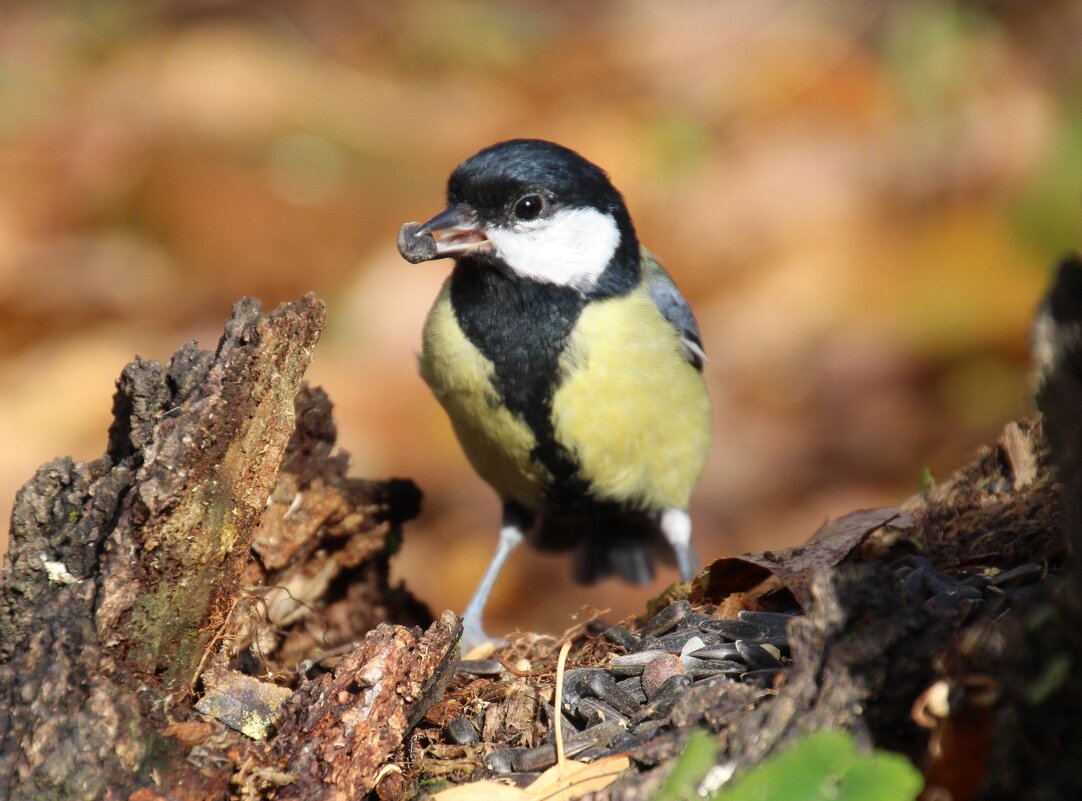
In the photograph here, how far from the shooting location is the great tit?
108 inches

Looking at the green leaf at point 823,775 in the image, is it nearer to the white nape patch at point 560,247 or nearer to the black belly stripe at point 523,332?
the black belly stripe at point 523,332

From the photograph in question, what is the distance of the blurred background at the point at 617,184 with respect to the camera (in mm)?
4668

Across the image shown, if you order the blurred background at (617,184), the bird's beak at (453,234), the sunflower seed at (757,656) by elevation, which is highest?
the blurred background at (617,184)

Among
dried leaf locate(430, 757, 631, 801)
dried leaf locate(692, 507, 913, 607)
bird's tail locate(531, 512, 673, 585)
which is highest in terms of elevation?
bird's tail locate(531, 512, 673, 585)

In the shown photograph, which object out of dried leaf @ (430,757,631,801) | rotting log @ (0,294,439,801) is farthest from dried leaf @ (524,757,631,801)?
rotting log @ (0,294,439,801)

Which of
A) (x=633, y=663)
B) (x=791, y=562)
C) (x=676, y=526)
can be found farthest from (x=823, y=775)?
(x=676, y=526)

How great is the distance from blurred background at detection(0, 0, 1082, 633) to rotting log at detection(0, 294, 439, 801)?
1932mm

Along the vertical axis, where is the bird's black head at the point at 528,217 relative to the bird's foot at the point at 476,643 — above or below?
above

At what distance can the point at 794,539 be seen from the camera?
4.36m

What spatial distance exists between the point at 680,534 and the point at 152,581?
1.88 meters

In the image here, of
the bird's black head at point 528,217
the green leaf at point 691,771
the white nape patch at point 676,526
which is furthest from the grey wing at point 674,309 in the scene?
the green leaf at point 691,771

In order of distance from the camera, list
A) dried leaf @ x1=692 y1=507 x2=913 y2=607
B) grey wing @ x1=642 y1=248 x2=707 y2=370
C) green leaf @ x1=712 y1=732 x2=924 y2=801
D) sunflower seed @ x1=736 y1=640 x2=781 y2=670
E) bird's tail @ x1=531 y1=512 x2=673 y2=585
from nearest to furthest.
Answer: green leaf @ x1=712 y1=732 x2=924 y2=801 → sunflower seed @ x1=736 y1=640 x2=781 y2=670 → dried leaf @ x1=692 y1=507 x2=913 y2=607 → grey wing @ x1=642 y1=248 x2=707 y2=370 → bird's tail @ x1=531 y1=512 x2=673 y2=585

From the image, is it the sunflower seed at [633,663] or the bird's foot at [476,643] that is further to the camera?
the bird's foot at [476,643]

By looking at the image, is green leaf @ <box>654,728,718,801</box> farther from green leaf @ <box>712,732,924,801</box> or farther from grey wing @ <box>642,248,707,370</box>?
grey wing @ <box>642,248,707,370</box>
